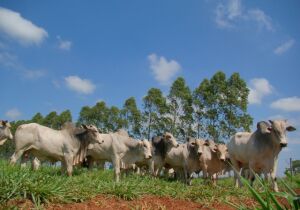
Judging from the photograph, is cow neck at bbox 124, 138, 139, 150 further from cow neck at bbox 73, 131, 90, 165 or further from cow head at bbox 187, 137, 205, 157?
cow head at bbox 187, 137, 205, 157

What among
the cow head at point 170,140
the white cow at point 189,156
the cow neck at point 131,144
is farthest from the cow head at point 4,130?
the white cow at point 189,156

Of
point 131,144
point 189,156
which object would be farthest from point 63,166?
point 189,156

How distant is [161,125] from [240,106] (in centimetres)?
725

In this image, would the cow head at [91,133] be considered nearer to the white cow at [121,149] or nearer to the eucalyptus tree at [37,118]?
the white cow at [121,149]

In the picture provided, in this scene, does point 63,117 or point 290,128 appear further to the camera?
point 63,117

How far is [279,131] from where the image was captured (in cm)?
1129

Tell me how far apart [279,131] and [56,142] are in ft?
24.2

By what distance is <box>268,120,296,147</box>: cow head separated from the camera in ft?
36.6

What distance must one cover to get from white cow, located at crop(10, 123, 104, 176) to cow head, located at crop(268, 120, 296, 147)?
243 inches

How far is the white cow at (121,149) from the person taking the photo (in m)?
15.1

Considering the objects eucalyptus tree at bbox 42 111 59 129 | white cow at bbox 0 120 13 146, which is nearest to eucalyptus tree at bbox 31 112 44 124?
eucalyptus tree at bbox 42 111 59 129

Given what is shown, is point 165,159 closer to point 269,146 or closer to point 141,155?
point 141,155

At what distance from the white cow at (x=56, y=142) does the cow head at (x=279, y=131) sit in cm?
618

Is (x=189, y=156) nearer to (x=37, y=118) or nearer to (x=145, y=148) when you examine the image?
(x=145, y=148)
